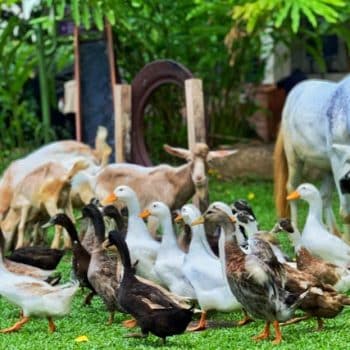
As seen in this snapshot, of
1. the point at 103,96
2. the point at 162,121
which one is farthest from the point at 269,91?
the point at 103,96

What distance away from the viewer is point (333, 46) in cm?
1911

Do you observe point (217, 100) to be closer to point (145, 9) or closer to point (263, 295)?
point (145, 9)

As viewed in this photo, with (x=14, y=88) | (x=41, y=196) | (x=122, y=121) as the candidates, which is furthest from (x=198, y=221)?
(x=14, y=88)

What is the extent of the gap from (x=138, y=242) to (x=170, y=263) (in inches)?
24.8

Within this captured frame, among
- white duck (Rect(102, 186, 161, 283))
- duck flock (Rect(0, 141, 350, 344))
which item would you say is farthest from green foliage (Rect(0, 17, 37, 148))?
duck flock (Rect(0, 141, 350, 344))

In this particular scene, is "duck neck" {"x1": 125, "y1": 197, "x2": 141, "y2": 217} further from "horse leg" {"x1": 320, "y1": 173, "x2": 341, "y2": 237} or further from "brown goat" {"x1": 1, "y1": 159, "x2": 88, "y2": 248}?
"horse leg" {"x1": 320, "y1": 173, "x2": 341, "y2": 237}

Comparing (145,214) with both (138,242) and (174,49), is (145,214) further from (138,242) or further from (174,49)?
(174,49)

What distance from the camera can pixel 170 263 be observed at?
8.07 metres

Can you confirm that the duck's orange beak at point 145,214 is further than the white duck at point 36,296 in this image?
Yes

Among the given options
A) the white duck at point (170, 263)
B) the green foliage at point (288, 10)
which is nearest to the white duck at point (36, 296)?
the white duck at point (170, 263)

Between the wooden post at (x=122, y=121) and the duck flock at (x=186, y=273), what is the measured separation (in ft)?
10.9

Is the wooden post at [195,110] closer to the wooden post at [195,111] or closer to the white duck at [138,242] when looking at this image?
the wooden post at [195,111]

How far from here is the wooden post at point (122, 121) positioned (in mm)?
12539

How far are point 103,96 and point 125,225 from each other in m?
4.99
